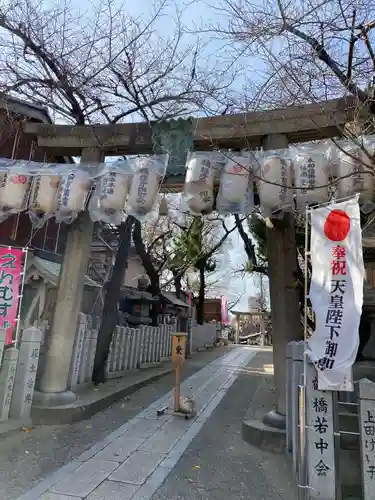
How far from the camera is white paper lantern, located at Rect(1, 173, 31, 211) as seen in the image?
7055 mm

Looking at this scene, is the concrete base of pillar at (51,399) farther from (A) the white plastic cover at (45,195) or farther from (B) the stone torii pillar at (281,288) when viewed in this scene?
(B) the stone torii pillar at (281,288)

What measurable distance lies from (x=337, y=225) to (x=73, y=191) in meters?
4.72

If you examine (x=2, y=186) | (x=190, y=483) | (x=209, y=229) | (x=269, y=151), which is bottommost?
(x=190, y=483)

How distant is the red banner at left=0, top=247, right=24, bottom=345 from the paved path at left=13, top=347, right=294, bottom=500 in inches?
121

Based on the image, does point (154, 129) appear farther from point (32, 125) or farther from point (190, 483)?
point (190, 483)

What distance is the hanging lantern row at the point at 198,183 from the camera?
5.92 metres

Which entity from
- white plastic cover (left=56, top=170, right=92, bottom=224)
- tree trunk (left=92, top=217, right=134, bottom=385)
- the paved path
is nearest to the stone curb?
the paved path

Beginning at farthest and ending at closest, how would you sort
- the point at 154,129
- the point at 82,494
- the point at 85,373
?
the point at 85,373
the point at 154,129
the point at 82,494

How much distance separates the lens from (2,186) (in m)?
7.12

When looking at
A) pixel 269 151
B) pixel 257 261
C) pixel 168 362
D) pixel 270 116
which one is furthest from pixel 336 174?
pixel 168 362

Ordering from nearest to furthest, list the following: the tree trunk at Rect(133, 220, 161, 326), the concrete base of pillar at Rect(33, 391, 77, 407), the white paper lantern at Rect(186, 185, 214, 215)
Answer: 1. the white paper lantern at Rect(186, 185, 214, 215)
2. the concrete base of pillar at Rect(33, 391, 77, 407)
3. the tree trunk at Rect(133, 220, 161, 326)

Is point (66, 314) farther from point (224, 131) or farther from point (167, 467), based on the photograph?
point (224, 131)

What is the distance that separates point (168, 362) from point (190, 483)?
11419mm

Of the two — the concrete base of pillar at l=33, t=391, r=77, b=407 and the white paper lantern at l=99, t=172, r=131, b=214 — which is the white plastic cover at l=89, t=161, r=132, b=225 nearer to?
the white paper lantern at l=99, t=172, r=131, b=214
